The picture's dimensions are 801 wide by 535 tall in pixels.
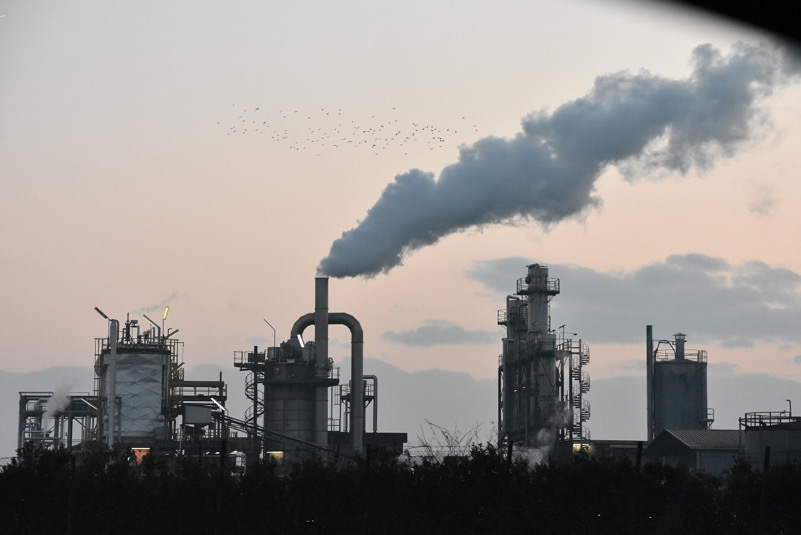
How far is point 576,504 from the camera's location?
28.6 metres

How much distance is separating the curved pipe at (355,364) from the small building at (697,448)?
50.8 ft

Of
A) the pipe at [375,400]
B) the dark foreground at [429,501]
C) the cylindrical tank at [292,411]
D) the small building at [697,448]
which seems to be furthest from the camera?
the pipe at [375,400]

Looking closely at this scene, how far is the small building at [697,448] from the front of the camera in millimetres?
63531

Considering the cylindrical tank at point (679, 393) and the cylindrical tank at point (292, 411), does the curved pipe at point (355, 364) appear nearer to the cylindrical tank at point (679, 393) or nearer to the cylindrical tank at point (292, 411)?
the cylindrical tank at point (292, 411)

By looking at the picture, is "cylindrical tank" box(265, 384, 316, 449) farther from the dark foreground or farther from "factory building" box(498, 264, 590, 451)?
the dark foreground

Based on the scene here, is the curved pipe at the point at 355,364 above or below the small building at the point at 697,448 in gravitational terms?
above

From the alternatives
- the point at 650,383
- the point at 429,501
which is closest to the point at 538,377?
the point at 650,383

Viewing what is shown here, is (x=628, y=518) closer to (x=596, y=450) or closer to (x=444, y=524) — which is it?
(x=444, y=524)

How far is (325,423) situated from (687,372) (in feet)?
74.6

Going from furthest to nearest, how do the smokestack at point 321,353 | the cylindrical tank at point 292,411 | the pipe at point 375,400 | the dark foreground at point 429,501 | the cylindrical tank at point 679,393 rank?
the pipe at point 375,400 < the cylindrical tank at point 679,393 < the cylindrical tank at point 292,411 < the smokestack at point 321,353 < the dark foreground at point 429,501

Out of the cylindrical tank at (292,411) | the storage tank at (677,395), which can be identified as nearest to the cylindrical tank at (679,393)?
the storage tank at (677,395)

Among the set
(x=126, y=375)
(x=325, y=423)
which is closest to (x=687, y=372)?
(x=325, y=423)

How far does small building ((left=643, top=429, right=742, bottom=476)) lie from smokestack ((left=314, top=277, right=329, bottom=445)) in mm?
17620

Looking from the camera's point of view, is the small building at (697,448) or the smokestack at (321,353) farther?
the smokestack at (321,353)
